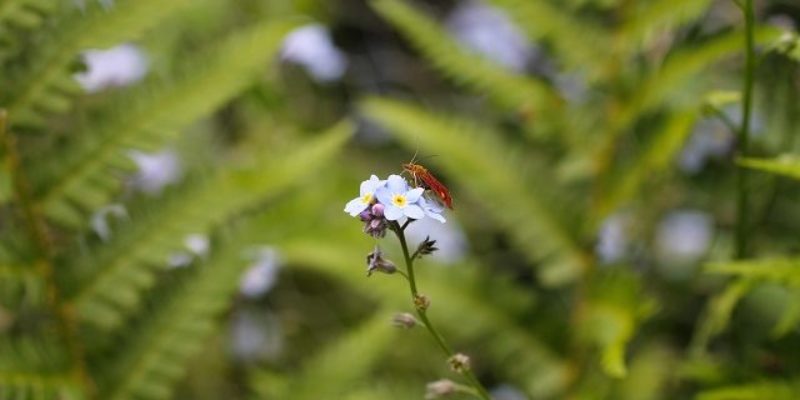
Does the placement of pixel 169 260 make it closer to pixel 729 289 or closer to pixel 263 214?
pixel 263 214

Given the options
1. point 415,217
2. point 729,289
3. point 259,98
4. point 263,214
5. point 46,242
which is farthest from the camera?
point 259,98

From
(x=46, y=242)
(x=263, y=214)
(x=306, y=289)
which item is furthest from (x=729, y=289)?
(x=306, y=289)

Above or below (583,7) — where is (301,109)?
above

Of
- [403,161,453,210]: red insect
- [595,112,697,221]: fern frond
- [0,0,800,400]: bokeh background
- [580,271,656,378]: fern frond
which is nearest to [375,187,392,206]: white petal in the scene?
[403,161,453,210]: red insect

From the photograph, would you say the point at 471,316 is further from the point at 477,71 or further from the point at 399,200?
the point at 399,200

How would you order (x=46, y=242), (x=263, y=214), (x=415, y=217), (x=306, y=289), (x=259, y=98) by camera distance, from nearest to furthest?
(x=415, y=217), (x=46, y=242), (x=263, y=214), (x=259, y=98), (x=306, y=289)

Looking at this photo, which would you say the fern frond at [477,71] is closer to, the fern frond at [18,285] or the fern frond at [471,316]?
the fern frond at [471,316]
